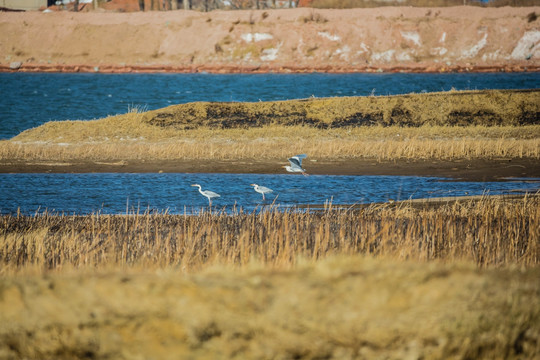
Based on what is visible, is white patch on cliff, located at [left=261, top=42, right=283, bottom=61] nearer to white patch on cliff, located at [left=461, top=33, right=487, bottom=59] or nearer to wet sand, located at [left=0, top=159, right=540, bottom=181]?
white patch on cliff, located at [left=461, top=33, right=487, bottom=59]

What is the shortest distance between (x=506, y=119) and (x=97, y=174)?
16392mm

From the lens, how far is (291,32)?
305 ft

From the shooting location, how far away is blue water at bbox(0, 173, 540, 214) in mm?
15133

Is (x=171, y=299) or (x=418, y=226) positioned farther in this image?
(x=418, y=226)

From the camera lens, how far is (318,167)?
20109mm

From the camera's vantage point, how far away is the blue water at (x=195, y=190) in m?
15.1

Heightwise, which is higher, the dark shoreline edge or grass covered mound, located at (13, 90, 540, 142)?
grass covered mound, located at (13, 90, 540, 142)

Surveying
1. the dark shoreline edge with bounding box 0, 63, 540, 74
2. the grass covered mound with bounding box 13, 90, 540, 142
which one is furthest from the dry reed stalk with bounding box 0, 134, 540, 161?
the dark shoreline edge with bounding box 0, 63, 540, 74

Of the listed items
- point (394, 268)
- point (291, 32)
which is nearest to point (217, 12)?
point (291, 32)

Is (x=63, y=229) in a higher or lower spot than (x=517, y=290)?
lower

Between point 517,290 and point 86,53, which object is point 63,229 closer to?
point 517,290

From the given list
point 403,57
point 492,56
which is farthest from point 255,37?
point 492,56

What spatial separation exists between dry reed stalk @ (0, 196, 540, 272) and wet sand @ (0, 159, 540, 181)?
18.5 ft

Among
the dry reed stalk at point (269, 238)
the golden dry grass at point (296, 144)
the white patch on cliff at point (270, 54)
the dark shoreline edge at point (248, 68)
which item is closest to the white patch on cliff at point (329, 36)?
the dark shoreline edge at point (248, 68)
